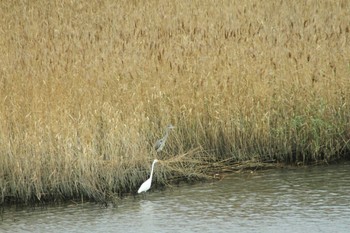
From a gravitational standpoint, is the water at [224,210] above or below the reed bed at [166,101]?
below

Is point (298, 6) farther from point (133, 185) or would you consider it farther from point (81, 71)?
point (133, 185)

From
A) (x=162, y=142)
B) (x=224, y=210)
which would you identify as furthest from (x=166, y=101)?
(x=224, y=210)

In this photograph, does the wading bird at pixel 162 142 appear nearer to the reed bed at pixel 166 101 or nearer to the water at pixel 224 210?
the reed bed at pixel 166 101

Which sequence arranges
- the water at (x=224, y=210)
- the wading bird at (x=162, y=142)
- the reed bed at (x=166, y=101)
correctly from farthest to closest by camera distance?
1. the wading bird at (x=162, y=142)
2. the reed bed at (x=166, y=101)
3. the water at (x=224, y=210)

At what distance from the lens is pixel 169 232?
7.14m

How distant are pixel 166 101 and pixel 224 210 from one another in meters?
1.90

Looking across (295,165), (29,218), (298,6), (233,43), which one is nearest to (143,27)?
(233,43)

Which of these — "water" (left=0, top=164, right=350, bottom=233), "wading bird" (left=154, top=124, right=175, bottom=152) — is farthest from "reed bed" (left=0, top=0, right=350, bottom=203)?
"water" (left=0, top=164, right=350, bottom=233)

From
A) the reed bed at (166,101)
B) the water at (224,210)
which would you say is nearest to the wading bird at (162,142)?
the reed bed at (166,101)

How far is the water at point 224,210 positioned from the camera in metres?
7.25

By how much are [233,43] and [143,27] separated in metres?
1.53

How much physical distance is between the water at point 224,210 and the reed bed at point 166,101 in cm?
27

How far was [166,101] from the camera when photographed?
9289mm

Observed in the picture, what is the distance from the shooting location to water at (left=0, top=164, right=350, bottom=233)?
7250mm
